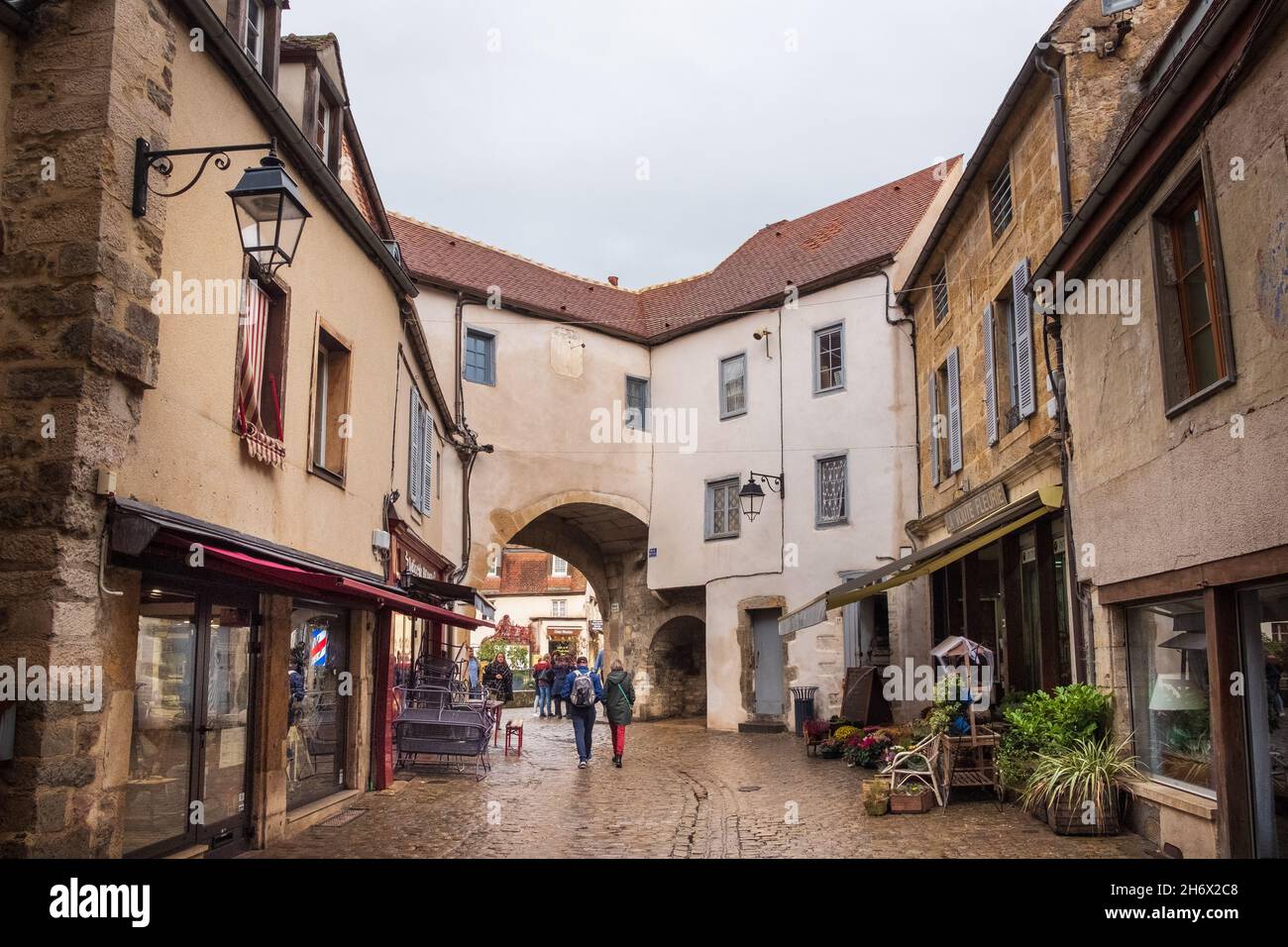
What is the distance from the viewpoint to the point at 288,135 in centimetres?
859

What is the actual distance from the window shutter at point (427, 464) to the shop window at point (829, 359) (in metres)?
7.14

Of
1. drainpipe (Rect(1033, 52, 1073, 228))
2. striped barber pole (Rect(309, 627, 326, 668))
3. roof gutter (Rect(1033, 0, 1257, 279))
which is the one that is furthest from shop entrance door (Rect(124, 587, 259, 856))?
drainpipe (Rect(1033, 52, 1073, 228))

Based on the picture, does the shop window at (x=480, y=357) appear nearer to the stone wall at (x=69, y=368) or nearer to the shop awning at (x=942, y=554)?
the shop awning at (x=942, y=554)

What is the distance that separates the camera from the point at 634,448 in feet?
73.7

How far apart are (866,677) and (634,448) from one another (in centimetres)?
830

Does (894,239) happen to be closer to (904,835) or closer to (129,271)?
(904,835)

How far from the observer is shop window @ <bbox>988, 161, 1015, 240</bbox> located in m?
12.0

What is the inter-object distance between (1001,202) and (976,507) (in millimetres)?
3526

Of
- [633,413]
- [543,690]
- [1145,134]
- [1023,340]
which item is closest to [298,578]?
[1145,134]

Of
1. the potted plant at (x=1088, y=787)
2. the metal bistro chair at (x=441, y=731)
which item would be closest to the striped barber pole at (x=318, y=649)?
the metal bistro chair at (x=441, y=731)

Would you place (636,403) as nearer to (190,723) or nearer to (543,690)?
(543,690)

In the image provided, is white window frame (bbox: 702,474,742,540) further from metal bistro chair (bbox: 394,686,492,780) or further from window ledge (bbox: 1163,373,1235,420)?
window ledge (bbox: 1163,373,1235,420)

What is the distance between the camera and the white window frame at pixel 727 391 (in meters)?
21.0

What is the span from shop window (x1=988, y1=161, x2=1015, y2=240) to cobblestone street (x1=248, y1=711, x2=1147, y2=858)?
6203mm
